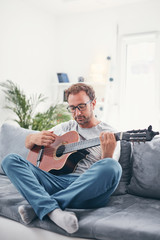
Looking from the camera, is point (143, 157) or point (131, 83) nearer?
point (143, 157)

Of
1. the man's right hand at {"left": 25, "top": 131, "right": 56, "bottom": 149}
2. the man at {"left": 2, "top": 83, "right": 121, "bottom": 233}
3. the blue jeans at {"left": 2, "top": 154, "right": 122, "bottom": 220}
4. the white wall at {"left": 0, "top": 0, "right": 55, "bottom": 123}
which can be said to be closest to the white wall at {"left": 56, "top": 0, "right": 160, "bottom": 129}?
the white wall at {"left": 0, "top": 0, "right": 55, "bottom": 123}

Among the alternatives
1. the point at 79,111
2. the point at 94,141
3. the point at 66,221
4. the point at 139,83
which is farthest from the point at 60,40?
the point at 66,221

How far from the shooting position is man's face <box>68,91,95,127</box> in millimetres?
1985

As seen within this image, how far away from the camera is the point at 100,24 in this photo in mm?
4520

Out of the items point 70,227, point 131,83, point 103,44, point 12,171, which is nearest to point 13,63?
point 103,44

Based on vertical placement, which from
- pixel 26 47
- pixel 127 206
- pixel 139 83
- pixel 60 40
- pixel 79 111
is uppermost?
pixel 60 40

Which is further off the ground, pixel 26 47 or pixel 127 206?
pixel 26 47

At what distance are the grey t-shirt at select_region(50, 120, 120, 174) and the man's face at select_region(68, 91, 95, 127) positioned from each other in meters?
0.06

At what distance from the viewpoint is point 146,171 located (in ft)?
6.10

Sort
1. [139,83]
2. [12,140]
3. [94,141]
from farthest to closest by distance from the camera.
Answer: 1. [139,83]
2. [12,140]
3. [94,141]

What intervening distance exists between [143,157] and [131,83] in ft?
8.78

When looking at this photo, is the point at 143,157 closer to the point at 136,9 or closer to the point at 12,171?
the point at 12,171

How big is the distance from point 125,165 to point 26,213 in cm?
77

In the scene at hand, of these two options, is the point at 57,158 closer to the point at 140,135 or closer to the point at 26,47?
the point at 140,135
